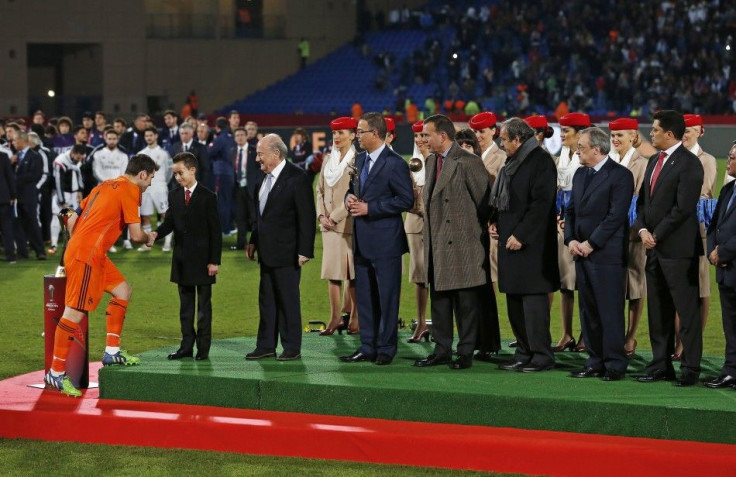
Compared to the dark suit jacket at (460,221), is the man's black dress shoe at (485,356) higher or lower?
lower

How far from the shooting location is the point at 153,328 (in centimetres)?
1323

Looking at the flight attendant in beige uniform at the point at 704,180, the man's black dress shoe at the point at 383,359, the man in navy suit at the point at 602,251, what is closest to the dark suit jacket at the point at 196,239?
the man's black dress shoe at the point at 383,359

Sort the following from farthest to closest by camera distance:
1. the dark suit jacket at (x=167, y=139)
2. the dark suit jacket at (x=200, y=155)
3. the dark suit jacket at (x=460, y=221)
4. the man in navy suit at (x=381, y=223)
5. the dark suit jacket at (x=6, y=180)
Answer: the dark suit jacket at (x=167, y=139) < the dark suit jacket at (x=200, y=155) < the dark suit jacket at (x=6, y=180) < the man in navy suit at (x=381, y=223) < the dark suit jacket at (x=460, y=221)

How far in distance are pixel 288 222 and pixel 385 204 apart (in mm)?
747

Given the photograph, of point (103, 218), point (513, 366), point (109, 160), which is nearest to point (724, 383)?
point (513, 366)

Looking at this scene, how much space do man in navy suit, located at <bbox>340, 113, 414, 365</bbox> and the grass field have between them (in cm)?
177

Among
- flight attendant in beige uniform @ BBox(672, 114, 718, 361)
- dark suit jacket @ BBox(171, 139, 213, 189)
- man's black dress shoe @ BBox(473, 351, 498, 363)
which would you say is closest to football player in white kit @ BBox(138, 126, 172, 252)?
dark suit jacket @ BBox(171, 139, 213, 189)

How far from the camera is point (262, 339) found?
9.80m

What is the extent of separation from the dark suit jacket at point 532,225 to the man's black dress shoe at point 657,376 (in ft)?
2.91

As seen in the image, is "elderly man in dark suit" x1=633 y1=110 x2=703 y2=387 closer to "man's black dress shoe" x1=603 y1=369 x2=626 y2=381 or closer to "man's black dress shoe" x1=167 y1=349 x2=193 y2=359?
"man's black dress shoe" x1=603 y1=369 x2=626 y2=381

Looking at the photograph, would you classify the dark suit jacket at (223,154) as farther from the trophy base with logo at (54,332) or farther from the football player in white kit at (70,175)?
the trophy base with logo at (54,332)

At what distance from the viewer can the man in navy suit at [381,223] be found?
953 cm

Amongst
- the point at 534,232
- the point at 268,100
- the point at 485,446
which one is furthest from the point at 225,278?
the point at 268,100

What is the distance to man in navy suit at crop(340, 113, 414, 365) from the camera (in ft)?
31.3
